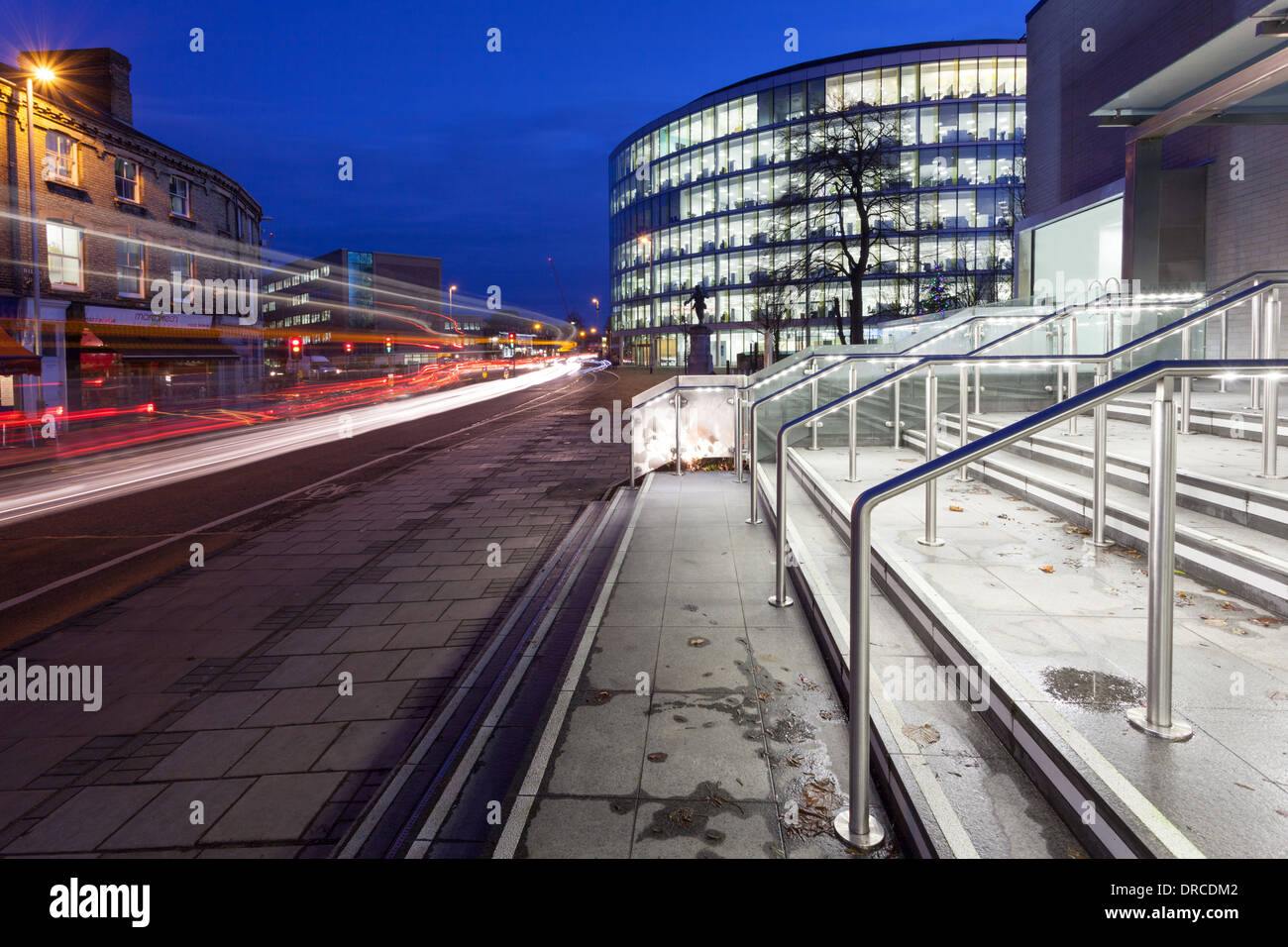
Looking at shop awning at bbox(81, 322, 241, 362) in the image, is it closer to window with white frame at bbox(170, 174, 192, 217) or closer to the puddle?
window with white frame at bbox(170, 174, 192, 217)

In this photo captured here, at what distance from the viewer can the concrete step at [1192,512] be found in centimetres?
449

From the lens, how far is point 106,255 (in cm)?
2697

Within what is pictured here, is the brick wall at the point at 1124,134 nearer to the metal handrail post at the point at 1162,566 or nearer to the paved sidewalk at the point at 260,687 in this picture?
the metal handrail post at the point at 1162,566

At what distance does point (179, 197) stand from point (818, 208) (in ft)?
151

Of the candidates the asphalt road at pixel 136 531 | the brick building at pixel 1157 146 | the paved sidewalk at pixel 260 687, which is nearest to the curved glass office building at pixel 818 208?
the brick building at pixel 1157 146

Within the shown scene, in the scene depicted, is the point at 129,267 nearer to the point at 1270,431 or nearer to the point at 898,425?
the point at 898,425

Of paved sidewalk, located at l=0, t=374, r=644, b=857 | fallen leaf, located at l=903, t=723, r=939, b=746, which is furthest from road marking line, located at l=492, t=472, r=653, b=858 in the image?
fallen leaf, located at l=903, t=723, r=939, b=746

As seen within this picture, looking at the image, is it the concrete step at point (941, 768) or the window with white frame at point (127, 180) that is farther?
the window with white frame at point (127, 180)

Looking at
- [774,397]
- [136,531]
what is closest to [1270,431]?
[774,397]

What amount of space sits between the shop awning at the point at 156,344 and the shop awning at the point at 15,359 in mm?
3968

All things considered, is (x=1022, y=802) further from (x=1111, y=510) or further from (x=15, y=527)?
(x=15, y=527)
